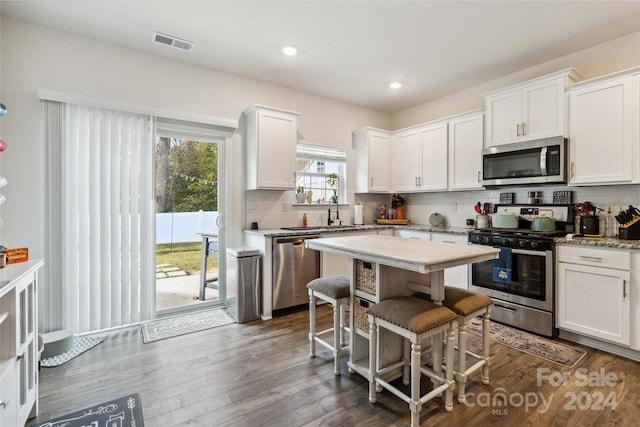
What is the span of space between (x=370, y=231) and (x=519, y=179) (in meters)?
1.89

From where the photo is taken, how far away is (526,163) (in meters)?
3.38

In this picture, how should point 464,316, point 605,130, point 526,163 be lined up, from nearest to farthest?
point 464,316 → point 605,130 → point 526,163

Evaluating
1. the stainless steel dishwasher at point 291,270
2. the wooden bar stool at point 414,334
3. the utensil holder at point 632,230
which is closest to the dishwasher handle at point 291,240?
the stainless steel dishwasher at point 291,270

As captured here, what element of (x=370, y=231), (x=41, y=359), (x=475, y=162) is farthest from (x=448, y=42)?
(x=41, y=359)

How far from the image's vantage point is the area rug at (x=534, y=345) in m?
2.57

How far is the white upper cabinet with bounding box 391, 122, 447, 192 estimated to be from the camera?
4352 millimetres

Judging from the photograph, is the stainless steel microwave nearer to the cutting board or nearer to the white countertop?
the cutting board

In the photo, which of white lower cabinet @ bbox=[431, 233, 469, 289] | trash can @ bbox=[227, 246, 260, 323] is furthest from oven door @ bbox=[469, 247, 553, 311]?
trash can @ bbox=[227, 246, 260, 323]

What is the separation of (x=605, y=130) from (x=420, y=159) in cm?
209

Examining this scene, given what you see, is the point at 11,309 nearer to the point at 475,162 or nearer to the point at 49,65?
the point at 49,65

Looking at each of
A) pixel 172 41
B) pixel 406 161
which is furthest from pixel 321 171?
pixel 172 41

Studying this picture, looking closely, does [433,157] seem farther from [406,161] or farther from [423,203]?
[423,203]

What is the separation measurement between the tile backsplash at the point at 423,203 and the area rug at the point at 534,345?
146cm

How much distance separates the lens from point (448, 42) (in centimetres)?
313
